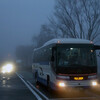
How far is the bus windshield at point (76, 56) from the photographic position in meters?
15.3

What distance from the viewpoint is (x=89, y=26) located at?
3522 cm

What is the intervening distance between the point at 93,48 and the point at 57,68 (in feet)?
7.34

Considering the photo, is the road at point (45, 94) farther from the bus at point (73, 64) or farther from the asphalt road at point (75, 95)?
the bus at point (73, 64)

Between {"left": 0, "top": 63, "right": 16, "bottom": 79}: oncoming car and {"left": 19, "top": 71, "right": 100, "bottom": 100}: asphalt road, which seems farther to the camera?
{"left": 0, "top": 63, "right": 16, "bottom": 79}: oncoming car

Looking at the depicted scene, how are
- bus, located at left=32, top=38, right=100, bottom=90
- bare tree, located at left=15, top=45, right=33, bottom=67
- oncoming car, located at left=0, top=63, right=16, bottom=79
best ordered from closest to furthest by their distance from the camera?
bus, located at left=32, top=38, right=100, bottom=90, oncoming car, located at left=0, top=63, right=16, bottom=79, bare tree, located at left=15, top=45, right=33, bottom=67

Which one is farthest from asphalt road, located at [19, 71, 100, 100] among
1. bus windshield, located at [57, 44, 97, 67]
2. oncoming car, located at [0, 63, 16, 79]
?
oncoming car, located at [0, 63, 16, 79]

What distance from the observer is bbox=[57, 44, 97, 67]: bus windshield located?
1527 centimetres

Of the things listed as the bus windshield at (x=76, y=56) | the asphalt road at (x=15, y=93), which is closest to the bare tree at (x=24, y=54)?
the asphalt road at (x=15, y=93)

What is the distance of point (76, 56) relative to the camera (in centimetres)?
1531

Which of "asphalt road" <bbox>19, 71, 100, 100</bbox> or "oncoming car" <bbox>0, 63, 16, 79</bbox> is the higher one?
"oncoming car" <bbox>0, 63, 16, 79</bbox>

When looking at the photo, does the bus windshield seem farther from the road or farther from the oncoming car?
the oncoming car

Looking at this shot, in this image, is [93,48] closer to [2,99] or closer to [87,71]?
[87,71]

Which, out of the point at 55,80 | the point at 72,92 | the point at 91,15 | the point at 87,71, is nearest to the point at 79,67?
the point at 87,71

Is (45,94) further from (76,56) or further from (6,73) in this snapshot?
(6,73)
